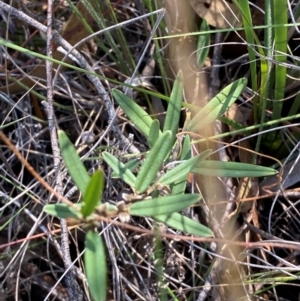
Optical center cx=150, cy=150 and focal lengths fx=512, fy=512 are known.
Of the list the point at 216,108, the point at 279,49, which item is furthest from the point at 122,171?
the point at 279,49

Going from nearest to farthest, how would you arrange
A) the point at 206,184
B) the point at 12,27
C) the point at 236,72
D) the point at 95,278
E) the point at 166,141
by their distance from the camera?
the point at 95,278 → the point at 166,141 → the point at 206,184 → the point at 236,72 → the point at 12,27

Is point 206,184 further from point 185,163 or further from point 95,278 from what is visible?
point 95,278

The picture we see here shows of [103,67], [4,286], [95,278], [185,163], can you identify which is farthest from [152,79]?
[95,278]

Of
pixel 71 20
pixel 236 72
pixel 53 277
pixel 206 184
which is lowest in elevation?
pixel 53 277

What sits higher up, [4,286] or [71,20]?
[71,20]

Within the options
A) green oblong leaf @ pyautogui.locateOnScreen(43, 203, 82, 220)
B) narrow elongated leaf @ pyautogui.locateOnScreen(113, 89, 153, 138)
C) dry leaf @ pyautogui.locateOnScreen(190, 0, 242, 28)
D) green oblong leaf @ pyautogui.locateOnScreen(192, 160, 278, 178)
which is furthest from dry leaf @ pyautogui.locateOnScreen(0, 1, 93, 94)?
green oblong leaf @ pyautogui.locateOnScreen(43, 203, 82, 220)

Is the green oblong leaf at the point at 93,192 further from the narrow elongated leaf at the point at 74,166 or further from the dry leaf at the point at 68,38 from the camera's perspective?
the dry leaf at the point at 68,38

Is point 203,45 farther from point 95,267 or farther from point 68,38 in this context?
point 95,267
